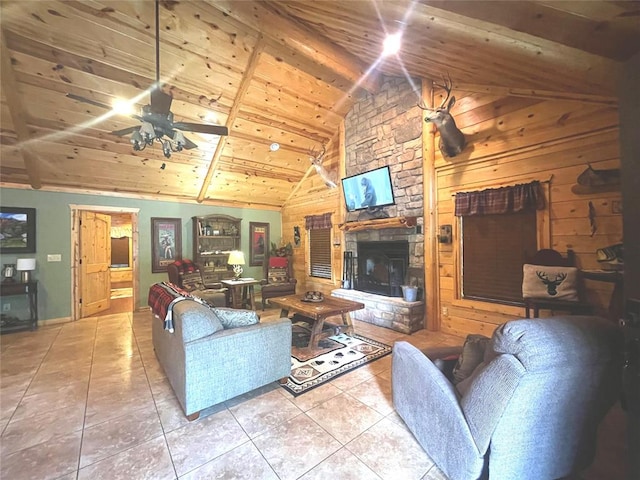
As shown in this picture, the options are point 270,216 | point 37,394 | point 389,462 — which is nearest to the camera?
point 389,462

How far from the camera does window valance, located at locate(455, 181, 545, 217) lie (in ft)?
10.2

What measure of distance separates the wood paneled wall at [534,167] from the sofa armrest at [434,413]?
2.30m

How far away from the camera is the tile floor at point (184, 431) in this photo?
1.57 meters

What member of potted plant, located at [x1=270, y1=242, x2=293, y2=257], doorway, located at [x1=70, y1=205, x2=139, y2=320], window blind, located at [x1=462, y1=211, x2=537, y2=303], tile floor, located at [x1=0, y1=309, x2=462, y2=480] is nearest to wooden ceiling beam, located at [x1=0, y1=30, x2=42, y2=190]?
doorway, located at [x1=70, y1=205, x2=139, y2=320]

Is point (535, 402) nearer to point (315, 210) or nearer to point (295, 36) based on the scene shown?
point (295, 36)

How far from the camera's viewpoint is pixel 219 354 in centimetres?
209

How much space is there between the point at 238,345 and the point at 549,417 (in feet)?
6.51

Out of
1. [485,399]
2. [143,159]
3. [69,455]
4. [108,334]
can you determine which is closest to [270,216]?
[143,159]

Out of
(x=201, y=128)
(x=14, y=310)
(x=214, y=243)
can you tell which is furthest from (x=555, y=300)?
(x=14, y=310)

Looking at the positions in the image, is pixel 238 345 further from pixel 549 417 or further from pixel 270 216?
pixel 270 216

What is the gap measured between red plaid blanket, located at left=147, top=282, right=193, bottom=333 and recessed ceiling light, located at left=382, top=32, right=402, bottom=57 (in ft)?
10.9

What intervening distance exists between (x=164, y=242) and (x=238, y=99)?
363 centimetres

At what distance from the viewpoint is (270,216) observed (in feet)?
24.7

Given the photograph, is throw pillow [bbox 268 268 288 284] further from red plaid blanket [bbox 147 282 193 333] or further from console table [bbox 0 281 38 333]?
console table [bbox 0 281 38 333]
